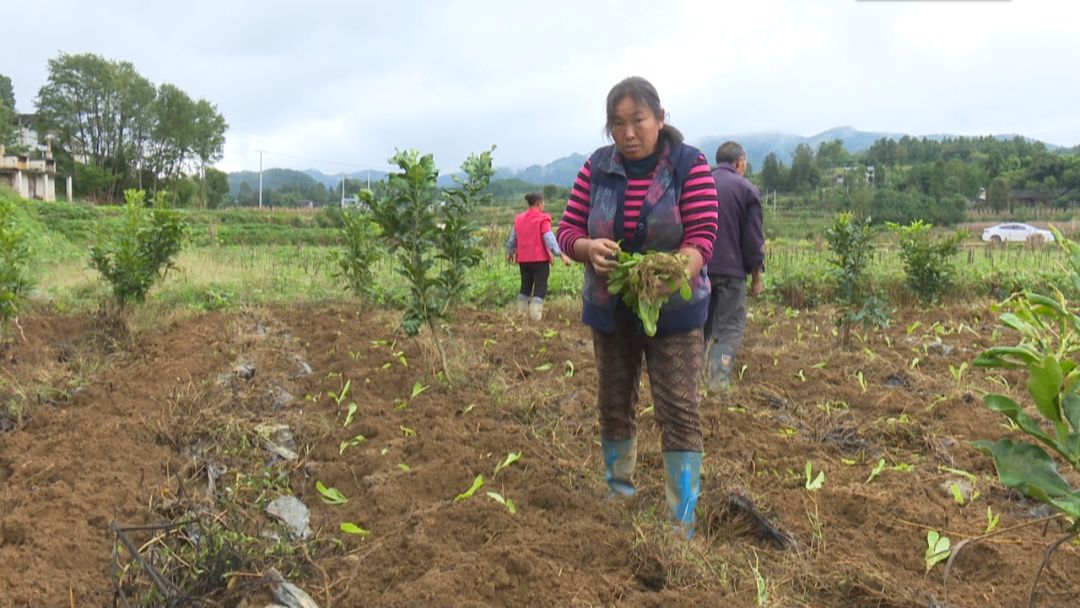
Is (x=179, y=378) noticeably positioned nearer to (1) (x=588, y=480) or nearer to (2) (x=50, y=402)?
(2) (x=50, y=402)

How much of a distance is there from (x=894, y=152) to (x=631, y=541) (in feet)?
253

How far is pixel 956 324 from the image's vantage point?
834 centimetres

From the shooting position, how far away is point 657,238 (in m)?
2.81

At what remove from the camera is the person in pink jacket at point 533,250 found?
808cm

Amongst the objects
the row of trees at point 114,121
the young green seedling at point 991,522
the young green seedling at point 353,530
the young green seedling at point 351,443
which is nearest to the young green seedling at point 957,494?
the young green seedling at point 991,522

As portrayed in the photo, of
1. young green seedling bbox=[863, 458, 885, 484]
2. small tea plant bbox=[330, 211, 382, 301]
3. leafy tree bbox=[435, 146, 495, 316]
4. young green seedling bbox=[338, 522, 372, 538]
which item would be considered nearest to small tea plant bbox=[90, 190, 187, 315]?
small tea plant bbox=[330, 211, 382, 301]

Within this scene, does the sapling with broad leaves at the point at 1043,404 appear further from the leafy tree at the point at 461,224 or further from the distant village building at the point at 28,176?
the distant village building at the point at 28,176

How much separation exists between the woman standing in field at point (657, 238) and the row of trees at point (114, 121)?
53.4m

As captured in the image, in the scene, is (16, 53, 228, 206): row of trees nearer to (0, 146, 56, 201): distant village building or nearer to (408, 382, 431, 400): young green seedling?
(0, 146, 56, 201): distant village building

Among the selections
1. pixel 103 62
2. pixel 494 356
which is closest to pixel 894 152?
pixel 103 62

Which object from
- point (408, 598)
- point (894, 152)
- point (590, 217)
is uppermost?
point (894, 152)

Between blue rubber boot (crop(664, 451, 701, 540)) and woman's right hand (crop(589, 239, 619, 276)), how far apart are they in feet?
2.61

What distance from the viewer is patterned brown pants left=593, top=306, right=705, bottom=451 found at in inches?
112

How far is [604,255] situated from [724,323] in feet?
8.36
